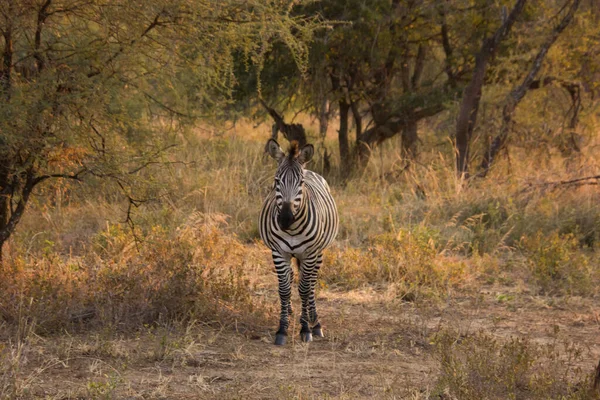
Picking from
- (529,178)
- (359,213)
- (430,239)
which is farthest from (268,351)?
(529,178)

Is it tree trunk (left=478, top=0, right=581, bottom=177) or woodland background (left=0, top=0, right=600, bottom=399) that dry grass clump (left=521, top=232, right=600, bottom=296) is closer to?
woodland background (left=0, top=0, right=600, bottom=399)

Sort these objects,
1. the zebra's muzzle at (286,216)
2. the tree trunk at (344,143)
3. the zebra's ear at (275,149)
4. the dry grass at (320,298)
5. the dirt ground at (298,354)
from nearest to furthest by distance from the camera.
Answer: the dirt ground at (298,354), the dry grass at (320,298), the zebra's muzzle at (286,216), the zebra's ear at (275,149), the tree trunk at (344,143)

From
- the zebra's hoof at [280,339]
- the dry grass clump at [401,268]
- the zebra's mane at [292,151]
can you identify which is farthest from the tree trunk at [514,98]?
the zebra's hoof at [280,339]

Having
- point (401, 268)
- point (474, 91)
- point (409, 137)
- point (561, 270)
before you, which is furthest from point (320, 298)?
point (409, 137)

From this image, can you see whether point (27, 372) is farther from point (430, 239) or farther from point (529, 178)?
point (529, 178)

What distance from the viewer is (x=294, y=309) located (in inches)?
287

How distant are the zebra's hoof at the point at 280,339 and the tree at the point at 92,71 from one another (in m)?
1.79

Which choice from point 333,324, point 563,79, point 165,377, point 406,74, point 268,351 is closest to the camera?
point 165,377

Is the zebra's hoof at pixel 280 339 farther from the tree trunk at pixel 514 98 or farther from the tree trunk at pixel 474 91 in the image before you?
the tree trunk at pixel 514 98

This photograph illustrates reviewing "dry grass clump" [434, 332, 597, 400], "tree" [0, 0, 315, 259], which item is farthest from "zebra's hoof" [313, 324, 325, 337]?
"tree" [0, 0, 315, 259]

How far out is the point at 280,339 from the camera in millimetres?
6250

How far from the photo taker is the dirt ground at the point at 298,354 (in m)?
5.00

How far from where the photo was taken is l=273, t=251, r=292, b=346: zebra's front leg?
20.6 ft

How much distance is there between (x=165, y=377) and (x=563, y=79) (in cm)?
1026
